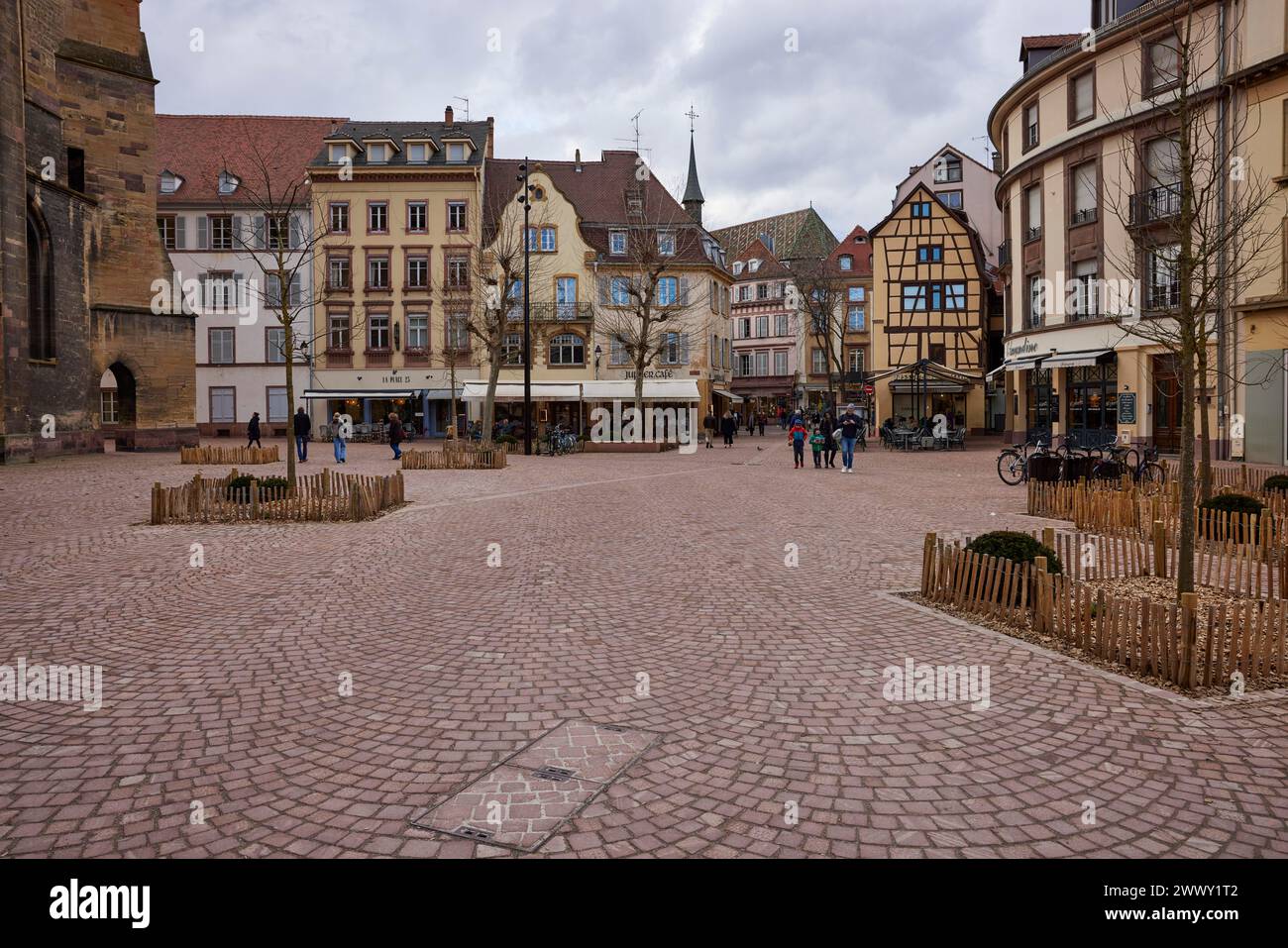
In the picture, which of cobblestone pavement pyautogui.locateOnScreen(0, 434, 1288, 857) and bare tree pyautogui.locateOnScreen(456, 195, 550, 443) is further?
bare tree pyautogui.locateOnScreen(456, 195, 550, 443)

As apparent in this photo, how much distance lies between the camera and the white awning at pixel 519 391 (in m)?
43.9

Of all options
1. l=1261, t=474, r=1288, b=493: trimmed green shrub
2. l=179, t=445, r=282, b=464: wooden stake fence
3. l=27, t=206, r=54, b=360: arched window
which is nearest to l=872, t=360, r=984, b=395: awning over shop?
l=1261, t=474, r=1288, b=493: trimmed green shrub

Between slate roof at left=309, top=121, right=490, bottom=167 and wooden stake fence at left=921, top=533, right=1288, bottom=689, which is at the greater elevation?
slate roof at left=309, top=121, right=490, bottom=167

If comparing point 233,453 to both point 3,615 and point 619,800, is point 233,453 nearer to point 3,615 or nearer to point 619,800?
point 3,615

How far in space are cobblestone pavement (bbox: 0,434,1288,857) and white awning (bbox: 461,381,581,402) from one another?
110 feet

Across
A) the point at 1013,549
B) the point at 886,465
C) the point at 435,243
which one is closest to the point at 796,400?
the point at 435,243

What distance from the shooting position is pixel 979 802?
379 cm

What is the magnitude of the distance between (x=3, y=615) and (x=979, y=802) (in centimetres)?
777

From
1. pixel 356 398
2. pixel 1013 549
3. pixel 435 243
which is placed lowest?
pixel 1013 549

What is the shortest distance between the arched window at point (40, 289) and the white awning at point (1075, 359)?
33259 millimetres

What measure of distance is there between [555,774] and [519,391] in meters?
41.5

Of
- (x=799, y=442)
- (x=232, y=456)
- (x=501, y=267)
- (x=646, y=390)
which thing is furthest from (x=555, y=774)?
(x=501, y=267)

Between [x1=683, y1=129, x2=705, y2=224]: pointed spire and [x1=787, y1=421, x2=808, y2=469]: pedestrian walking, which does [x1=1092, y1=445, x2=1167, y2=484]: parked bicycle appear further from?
[x1=683, y1=129, x2=705, y2=224]: pointed spire

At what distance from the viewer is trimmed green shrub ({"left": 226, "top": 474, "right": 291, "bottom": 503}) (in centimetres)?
1373
